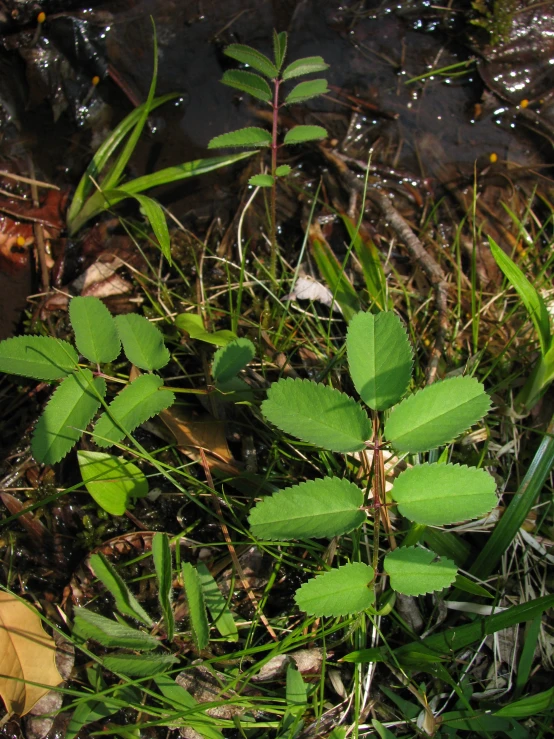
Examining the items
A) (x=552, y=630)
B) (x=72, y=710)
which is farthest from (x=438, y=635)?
(x=72, y=710)

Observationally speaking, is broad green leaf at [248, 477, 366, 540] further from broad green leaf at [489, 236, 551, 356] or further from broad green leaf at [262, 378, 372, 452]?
→ broad green leaf at [489, 236, 551, 356]

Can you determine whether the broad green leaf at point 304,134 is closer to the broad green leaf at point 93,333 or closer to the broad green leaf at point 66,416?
the broad green leaf at point 93,333

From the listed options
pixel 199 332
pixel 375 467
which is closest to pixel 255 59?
pixel 199 332

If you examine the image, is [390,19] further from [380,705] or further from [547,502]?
[380,705]

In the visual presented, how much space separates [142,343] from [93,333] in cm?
15

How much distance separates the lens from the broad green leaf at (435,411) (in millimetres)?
1409

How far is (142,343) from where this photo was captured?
177 centimetres

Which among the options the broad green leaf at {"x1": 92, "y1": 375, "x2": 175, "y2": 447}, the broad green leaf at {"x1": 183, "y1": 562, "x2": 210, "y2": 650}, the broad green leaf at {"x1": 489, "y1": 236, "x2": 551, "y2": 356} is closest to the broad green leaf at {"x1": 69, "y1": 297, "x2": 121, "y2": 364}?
the broad green leaf at {"x1": 92, "y1": 375, "x2": 175, "y2": 447}

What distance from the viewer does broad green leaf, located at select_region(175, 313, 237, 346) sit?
1.98m

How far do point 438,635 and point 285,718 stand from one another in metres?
0.51

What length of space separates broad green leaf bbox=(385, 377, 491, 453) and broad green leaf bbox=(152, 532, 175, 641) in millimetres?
675

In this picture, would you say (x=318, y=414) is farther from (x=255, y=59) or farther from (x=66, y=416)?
(x=255, y=59)

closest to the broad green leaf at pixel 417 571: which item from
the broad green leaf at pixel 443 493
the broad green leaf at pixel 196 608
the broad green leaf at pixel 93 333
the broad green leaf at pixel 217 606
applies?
the broad green leaf at pixel 443 493

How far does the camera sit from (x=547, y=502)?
1.96 metres
